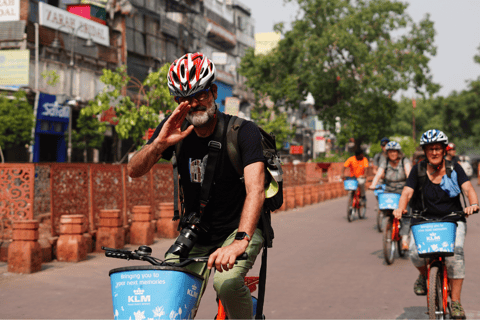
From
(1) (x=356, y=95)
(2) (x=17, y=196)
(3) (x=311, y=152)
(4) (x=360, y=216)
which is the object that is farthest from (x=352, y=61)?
(3) (x=311, y=152)

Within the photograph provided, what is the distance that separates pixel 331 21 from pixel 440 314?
120 feet

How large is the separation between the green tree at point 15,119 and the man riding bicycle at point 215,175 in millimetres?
21257

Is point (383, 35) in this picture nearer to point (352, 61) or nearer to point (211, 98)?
point (352, 61)

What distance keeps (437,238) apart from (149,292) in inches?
141

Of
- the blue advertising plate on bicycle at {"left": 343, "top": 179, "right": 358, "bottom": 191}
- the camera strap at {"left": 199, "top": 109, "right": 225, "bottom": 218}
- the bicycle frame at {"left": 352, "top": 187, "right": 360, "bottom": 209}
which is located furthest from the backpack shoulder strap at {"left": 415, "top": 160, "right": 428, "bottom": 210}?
the bicycle frame at {"left": 352, "top": 187, "right": 360, "bottom": 209}

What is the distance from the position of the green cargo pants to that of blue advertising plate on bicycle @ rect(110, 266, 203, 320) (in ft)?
1.68

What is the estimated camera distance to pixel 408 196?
20.4 ft

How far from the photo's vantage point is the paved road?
6.30m

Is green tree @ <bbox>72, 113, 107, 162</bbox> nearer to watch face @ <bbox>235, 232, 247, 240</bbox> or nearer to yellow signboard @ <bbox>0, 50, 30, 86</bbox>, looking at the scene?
yellow signboard @ <bbox>0, 50, 30, 86</bbox>

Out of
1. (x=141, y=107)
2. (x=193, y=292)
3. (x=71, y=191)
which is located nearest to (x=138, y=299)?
(x=193, y=292)

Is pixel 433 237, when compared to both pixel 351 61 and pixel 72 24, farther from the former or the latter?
pixel 351 61

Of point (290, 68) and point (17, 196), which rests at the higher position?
point (290, 68)

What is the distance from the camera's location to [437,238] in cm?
548

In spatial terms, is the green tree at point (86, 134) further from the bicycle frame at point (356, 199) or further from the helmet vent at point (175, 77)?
the helmet vent at point (175, 77)
